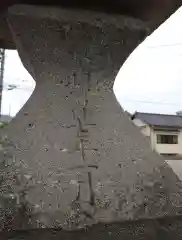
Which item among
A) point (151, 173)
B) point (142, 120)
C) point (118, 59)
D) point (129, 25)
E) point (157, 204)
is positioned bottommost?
point (157, 204)

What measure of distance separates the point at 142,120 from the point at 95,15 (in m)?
14.6

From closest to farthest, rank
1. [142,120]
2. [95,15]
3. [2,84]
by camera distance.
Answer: [95,15], [2,84], [142,120]

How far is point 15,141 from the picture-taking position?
44.4 inches

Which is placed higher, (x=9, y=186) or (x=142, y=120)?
(x=142, y=120)

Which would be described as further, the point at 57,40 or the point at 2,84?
the point at 2,84

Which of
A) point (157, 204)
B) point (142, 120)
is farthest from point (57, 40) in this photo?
point (142, 120)

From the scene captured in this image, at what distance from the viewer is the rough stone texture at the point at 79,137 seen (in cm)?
108

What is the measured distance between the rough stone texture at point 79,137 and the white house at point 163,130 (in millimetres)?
14172

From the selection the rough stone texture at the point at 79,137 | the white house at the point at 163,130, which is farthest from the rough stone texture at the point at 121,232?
the white house at the point at 163,130

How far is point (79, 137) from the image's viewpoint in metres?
1.18

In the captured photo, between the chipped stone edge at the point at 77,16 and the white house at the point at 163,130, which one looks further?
the white house at the point at 163,130

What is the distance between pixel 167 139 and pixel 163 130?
663 millimetres

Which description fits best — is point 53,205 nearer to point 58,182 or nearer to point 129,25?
point 58,182

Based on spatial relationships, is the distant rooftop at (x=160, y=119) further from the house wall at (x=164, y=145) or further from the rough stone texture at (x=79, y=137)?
the rough stone texture at (x=79, y=137)
